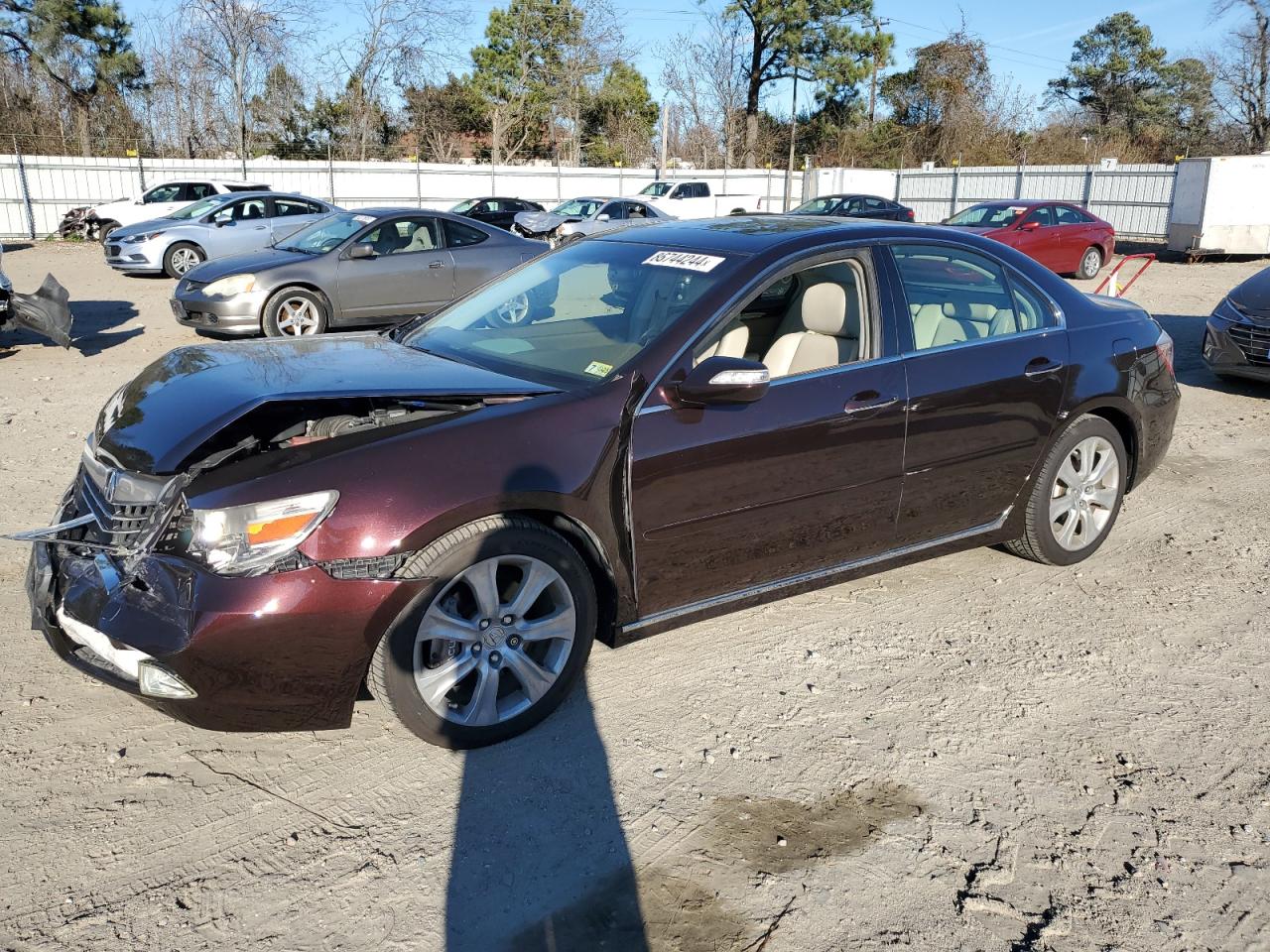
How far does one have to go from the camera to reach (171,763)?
3.28m

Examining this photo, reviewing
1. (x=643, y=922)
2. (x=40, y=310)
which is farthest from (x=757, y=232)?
(x=40, y=310)

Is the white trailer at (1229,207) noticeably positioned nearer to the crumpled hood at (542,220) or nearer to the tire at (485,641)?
the crumpled hood at (542,220)

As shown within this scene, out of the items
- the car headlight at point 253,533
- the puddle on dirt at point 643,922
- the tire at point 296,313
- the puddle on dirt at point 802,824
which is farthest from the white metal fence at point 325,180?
the puddle on dirt at point 643,922

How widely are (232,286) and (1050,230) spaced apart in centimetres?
1537

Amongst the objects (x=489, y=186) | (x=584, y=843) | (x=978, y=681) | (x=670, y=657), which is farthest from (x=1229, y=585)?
(x=489, y=186)

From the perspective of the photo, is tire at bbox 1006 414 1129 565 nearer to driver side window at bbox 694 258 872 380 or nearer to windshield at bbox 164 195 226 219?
driver side window at bbox 694 258 872 380

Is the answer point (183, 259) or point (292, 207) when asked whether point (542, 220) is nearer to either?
point (292, 207)

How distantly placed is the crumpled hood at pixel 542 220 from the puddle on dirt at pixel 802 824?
65.1 feet

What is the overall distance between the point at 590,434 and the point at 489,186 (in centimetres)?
3078

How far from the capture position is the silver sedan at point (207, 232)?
681 inches

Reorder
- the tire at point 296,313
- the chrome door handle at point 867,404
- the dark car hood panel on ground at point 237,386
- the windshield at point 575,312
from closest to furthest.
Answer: the dark car hood panel on ground at point 237,386
the windshield at point 575,312
the chrome door handle at point 867,404
the tire at point 296,313

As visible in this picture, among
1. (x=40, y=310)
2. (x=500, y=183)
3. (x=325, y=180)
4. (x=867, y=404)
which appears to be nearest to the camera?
(x=867, y=404)

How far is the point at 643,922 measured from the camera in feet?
8.63

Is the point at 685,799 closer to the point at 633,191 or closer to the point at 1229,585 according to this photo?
the point at 1229,585
